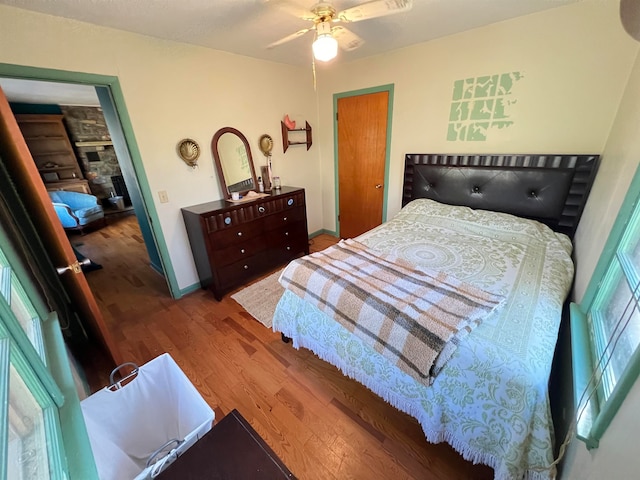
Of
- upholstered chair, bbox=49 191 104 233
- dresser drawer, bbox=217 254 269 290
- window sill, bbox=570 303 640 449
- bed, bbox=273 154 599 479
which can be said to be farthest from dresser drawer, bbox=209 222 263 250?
upholstered chair, bbox=49 191 104 233

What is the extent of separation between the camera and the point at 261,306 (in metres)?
2.40

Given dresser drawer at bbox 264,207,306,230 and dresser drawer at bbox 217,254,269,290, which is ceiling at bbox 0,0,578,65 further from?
dresser drawer at bbox 217,254,269,290

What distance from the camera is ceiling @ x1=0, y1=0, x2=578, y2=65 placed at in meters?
1.55

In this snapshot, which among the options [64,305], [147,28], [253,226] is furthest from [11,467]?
[147,28]

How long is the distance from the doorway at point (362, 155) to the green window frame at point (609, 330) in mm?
2181

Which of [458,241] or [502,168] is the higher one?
[502,168]

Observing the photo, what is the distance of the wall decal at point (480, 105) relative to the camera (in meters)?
2.12

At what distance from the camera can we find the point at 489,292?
1.31 meters

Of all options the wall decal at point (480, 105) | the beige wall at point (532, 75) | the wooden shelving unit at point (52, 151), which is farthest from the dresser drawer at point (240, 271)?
the wooden shelving unit at point (52, 151)

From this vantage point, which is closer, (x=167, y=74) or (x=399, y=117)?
(x=167, y=74)

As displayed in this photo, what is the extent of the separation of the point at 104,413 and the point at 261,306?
135 centimetres

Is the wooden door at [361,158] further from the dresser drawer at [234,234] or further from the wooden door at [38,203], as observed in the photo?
the wooden door at [38,203]

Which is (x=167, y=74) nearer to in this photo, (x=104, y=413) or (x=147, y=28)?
(x=147, y=28)

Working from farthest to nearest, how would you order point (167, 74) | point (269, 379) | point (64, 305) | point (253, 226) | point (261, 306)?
point (253, 226)
point (261, 306)
point (167, 74)
point (64, 305)
point (269, 379)
